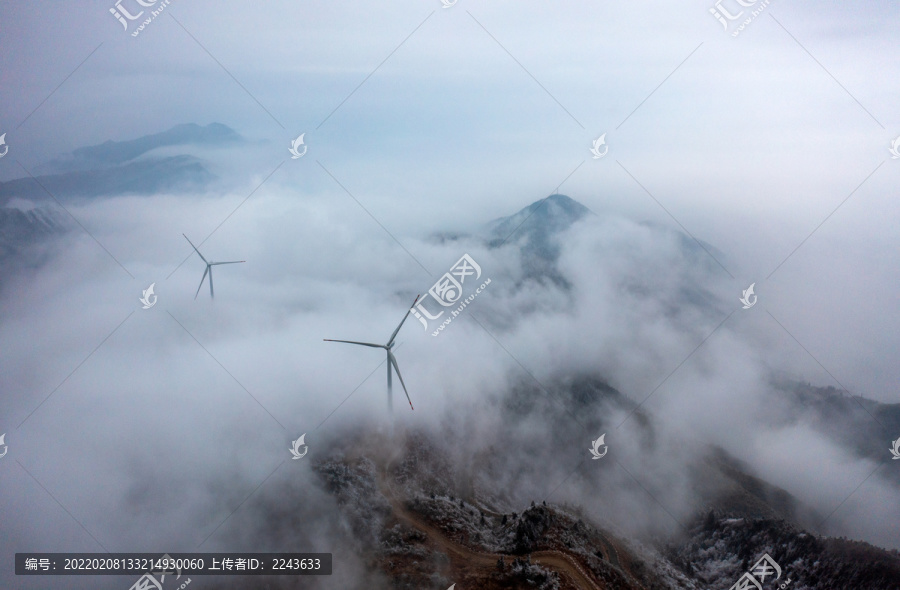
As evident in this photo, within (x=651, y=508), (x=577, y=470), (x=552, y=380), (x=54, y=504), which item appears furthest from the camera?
(x=552, y=380)

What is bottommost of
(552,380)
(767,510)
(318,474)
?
(767,510)

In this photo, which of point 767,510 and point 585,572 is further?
point 767,510

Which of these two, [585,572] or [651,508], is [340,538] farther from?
[651,508]

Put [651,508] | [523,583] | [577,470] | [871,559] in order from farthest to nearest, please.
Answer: [577,470]
[651,508]
[871,559]
[523,583]

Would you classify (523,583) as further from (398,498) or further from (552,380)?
(552,380)

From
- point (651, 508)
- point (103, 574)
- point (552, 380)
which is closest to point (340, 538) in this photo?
point (103, 574)

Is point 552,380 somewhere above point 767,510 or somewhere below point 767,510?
above

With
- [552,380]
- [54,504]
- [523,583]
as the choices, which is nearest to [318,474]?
[523,583]

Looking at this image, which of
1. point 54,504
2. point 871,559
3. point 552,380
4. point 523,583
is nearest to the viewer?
point 523,583

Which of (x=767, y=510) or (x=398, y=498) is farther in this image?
(x=767, y=510)
